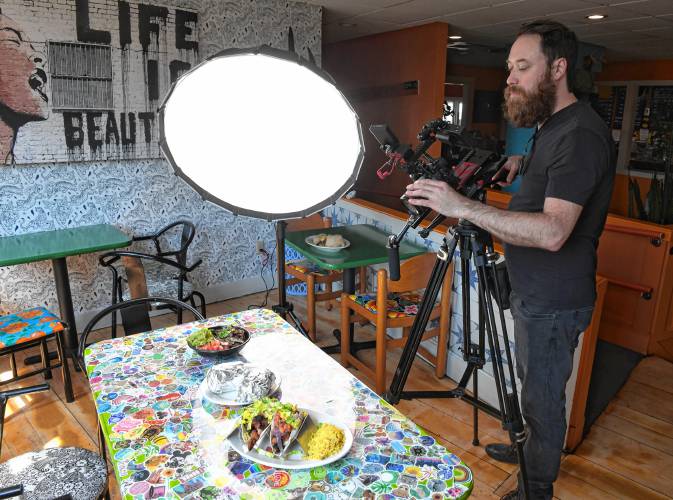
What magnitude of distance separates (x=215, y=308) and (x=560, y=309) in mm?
2971

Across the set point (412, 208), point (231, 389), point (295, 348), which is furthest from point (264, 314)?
point (412, 208)

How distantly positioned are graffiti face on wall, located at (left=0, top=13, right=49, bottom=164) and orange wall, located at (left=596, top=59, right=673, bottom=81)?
640cm

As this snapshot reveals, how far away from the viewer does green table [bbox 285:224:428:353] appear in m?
2.72

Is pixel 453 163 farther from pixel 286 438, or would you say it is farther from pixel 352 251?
pixel 352 251

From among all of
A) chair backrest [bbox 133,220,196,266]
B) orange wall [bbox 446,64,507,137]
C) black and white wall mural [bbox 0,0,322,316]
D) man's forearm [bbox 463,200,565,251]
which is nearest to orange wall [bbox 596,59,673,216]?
orange wall [bbox 446,64,507,137]

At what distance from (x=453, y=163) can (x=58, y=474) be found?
56.1 inches

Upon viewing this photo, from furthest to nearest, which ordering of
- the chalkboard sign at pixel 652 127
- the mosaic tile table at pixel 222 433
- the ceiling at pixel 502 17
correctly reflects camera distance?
the chalkboard sign at pixel 652 127 → the ceiling at pixel 502 17 → the mosaic tile table at pixel 222 433

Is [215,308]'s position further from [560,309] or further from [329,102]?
[329,102]

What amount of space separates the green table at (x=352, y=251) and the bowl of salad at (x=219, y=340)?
1.12m

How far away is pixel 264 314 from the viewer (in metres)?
1.84

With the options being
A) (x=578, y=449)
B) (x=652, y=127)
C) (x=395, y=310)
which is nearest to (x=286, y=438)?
(x=395, y=310)

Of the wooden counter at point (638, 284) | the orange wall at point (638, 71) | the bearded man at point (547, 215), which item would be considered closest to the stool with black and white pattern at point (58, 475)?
the bearded man at point (547, 215)

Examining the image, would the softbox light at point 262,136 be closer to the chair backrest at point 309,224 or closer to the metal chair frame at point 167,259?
the metal chair frame at point 167,259

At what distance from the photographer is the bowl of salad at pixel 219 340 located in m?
1.47
